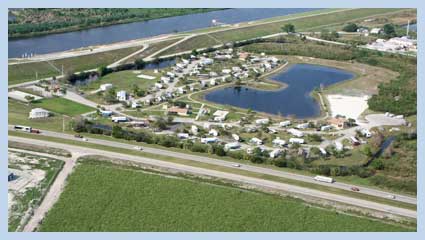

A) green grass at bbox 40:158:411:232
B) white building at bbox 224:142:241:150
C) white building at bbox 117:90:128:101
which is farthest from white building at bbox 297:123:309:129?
white building at bbox 117:90:128:101

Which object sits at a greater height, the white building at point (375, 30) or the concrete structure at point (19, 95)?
the white building at point (375, 30)

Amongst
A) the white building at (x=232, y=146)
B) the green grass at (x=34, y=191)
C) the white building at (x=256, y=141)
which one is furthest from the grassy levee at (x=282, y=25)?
the green grass at (x=34, y=191)

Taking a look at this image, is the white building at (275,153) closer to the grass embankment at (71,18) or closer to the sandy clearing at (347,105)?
the sandy clearing at (347,105)

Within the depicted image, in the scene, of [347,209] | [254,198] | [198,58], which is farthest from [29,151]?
[198,58]

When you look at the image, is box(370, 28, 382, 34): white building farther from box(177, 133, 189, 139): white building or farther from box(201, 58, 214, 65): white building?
box(177, 133, 189, 139): white building

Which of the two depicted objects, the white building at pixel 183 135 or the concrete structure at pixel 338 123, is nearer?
the white building at pixel 183 135
